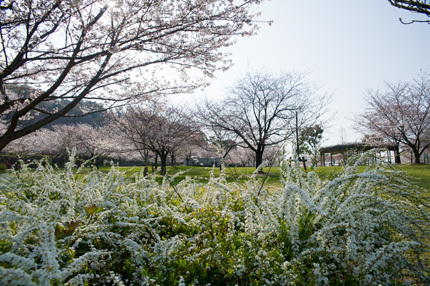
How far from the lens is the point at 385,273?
1550mm

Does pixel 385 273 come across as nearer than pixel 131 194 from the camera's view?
Yes

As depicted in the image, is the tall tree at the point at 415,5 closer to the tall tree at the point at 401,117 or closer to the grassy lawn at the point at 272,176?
the grassy lawn at the point at 272,176

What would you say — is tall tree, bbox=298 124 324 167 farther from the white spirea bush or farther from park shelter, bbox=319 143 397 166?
the white spirea bush

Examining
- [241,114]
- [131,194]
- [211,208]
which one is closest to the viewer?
[211,208]

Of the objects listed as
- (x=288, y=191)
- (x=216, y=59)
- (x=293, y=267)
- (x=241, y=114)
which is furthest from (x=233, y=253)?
(x=241, y=114)

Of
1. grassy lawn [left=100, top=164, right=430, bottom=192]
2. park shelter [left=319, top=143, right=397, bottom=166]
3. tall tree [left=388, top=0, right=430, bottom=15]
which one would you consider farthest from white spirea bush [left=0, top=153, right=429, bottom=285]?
tall tree [left=388, top=0, right=430, bottom=15]

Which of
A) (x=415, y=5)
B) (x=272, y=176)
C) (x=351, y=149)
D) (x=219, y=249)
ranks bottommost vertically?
(x=272, y=176)

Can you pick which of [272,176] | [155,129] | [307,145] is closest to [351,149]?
[307,145]

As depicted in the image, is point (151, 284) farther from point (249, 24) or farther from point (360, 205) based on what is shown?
point (249, 24)

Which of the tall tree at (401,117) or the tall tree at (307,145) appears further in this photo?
the tall tree at (401,117)

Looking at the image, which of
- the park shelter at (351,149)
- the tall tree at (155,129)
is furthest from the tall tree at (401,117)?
the tall tree at (155,129)

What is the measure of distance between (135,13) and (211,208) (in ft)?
11.5

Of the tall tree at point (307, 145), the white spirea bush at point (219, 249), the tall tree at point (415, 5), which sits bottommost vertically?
the white spirea bush at point (219, 249)

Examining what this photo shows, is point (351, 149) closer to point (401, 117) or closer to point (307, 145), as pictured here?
point (307, 145)
